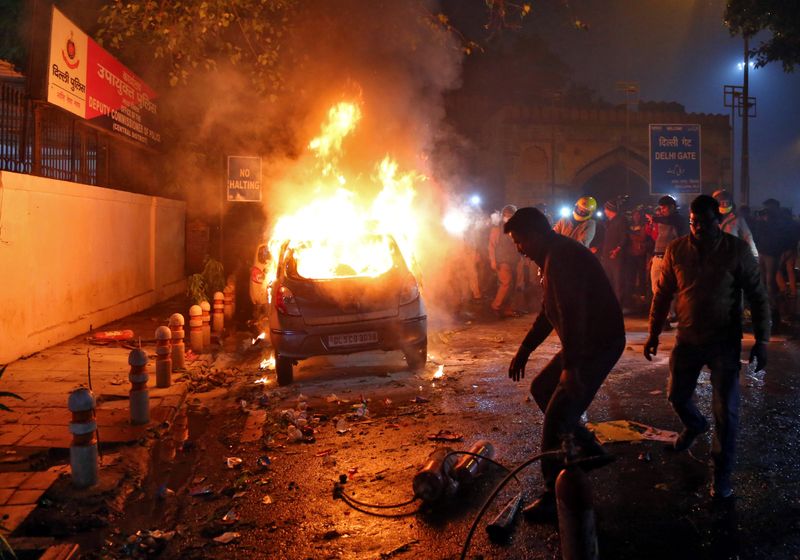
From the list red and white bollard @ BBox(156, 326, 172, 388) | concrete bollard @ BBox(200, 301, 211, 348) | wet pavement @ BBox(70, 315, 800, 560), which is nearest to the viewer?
wet pavement @ BBox(70, 315, 800, 560)

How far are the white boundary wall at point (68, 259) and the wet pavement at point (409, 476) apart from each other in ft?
10.7

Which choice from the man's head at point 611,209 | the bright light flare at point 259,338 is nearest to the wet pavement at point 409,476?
the bright light flare at point 259,338

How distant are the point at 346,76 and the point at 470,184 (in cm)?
1600

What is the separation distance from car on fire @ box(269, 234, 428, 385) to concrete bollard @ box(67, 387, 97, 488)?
10.2 feet

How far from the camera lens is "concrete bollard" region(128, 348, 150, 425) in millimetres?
5844

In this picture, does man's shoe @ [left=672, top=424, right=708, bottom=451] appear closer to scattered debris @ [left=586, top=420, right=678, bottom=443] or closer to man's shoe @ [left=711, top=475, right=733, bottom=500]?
scattered debris @ [left=586, top=420, right=678, bottom=443]

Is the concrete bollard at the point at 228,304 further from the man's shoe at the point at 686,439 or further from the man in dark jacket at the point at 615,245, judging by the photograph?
the man's shoe at the point at 686,439

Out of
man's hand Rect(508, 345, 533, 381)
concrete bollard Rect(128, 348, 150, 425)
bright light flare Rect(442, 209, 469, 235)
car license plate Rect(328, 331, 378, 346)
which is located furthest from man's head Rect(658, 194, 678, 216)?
concrete bollard Rect(128, 348, 150, 425)

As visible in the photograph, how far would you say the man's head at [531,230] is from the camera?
155 inches

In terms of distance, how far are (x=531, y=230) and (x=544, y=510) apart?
5.57ft

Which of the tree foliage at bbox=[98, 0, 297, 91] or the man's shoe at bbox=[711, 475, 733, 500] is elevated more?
the tree foliage at bbox=[98, 0, 297, 91]

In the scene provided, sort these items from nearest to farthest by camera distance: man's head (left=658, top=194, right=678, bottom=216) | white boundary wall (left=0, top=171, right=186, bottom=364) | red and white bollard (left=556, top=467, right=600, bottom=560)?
red and white bollard (left=556, top=467, right=600, bottom=560) → white boundary wall (left=0, top=171, right=186, bottom=364) → man's head (left=658, top=194, right=678, bottom=216)

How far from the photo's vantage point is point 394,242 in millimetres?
8398

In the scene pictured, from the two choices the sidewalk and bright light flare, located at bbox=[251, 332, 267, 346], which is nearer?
the sidewalk
